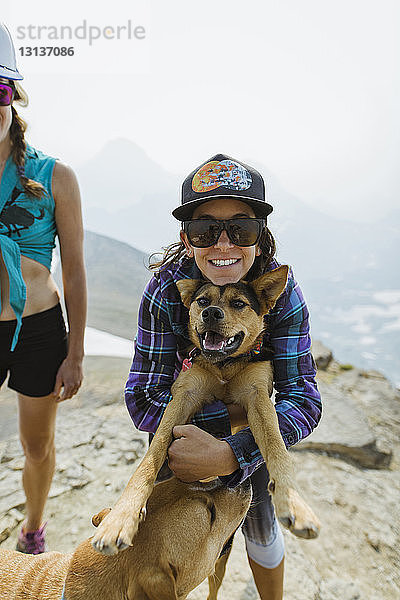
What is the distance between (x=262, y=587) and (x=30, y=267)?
212 centimetres

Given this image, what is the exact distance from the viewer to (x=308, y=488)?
3.88 meters

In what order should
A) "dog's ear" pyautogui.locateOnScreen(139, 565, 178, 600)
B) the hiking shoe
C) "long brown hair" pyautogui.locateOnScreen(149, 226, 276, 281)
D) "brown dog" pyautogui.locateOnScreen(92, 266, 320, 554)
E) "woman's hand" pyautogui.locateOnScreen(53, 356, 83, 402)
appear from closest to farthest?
"dog's ear" pyautogui.locateOnScreen(139, 565, 178, 600), "brown dog" pyautogui.locateOnScreen(92, 266, 320, 554), "long brown hair" pyautogui.locateOnScreen(149, 226, 276, 281), "woman's hand" pyautogui.locateOnScreen(53, 356, 83, 402), the hiking shoe

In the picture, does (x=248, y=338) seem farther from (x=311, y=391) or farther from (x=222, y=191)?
(x=222, y=191)

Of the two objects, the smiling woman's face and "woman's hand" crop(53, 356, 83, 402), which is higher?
the smiling woman's face

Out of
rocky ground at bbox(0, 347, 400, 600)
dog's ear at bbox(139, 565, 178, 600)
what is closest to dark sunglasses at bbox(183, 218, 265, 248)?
dog's ear at bbox(139, 565, 178, 600)

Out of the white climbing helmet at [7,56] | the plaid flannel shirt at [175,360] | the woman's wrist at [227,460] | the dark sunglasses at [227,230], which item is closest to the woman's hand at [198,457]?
the woman's wrist at [227,460]

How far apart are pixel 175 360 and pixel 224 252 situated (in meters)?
0.63

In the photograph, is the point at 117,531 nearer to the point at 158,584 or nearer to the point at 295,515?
the point at 158,584

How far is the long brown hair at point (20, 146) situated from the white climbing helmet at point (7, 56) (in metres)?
0.07

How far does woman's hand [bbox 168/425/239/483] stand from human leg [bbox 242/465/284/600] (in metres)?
0.43

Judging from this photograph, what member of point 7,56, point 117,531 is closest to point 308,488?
point 117,531

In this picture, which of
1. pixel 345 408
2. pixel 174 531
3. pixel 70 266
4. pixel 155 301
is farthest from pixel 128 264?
pixel 174 531

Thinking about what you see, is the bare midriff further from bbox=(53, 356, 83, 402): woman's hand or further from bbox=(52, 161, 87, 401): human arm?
bbox=(53, 356, 83, 402): woman's hand

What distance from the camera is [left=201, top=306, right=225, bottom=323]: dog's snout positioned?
1857 mm
